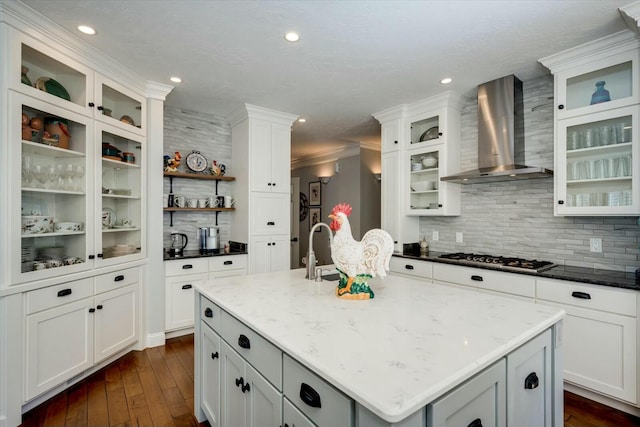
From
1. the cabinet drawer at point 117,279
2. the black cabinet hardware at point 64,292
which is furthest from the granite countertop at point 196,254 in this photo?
the black cabinet hardware at point 64,292

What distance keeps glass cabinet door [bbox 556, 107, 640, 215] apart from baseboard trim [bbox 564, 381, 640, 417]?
129 centimetres

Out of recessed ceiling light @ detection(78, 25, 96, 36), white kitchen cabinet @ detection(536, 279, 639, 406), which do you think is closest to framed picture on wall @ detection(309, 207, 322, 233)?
white kitchen cabinet @ detection(536, 279, 639, 406)

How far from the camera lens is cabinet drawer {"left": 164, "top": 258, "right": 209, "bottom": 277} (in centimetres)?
327

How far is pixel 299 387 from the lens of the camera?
1.01 m

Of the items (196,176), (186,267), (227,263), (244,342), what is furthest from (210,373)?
(196,176)

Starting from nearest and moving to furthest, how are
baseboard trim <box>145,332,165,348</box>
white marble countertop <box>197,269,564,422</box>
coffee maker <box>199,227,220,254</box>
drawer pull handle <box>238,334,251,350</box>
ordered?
white marble countertop <box>197,269,564,422</box>
drawer pull handle <box>238,334,251,350</box>
baseboard trim <box>145,332,165,348</box>
coffee maker <box>199,227,220,254</box>

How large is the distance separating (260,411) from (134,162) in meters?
2.67

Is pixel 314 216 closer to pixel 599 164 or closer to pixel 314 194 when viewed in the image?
pixel 314 194

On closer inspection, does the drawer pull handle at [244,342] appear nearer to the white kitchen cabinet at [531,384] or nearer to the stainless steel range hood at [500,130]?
the white kitchen cabinet at [531,384]

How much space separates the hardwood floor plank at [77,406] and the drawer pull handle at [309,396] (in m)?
1.84

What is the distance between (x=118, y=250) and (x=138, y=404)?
132cm

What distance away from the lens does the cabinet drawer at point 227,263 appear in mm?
3533

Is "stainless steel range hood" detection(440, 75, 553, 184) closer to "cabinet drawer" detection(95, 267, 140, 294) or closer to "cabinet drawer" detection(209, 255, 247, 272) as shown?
"cabinet drawer" detection(209, 255, 247, 272)

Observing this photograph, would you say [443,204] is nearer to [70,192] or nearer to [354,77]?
[354,77]
